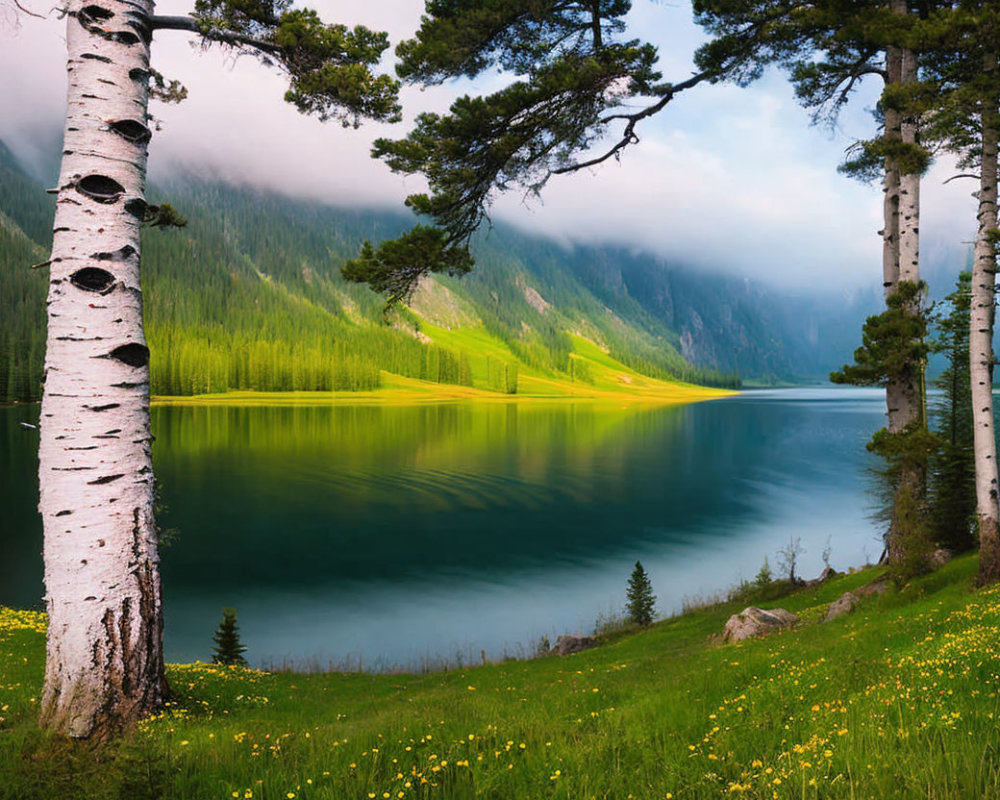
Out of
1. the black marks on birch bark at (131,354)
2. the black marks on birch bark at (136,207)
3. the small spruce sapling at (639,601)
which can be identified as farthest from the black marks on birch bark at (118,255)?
the small spruce sapling at (639,601)

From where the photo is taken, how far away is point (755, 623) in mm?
17016

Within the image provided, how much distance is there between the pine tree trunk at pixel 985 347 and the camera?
13.0 metres

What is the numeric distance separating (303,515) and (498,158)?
5072 cm

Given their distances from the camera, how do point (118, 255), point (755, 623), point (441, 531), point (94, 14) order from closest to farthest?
point (118, 255), point (94, 14), point (755, 623), point (441, 531)

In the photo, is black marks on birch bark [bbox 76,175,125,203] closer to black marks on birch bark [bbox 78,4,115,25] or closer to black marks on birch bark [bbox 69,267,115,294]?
black marks on birch bark [bbox 69,267,115,294]

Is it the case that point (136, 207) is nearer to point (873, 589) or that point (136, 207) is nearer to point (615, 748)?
point (615, 748)

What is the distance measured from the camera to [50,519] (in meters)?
4.93

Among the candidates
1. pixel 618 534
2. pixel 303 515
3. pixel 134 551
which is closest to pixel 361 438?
pixel 303 515

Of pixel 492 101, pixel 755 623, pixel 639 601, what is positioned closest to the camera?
pixel 492 101

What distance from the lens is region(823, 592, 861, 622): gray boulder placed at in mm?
16750

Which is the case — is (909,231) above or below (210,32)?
below

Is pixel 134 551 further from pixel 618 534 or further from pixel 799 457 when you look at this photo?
pixel 799 457

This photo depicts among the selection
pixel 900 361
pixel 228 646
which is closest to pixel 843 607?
pixel 900 361

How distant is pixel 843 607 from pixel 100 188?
20.3 m
